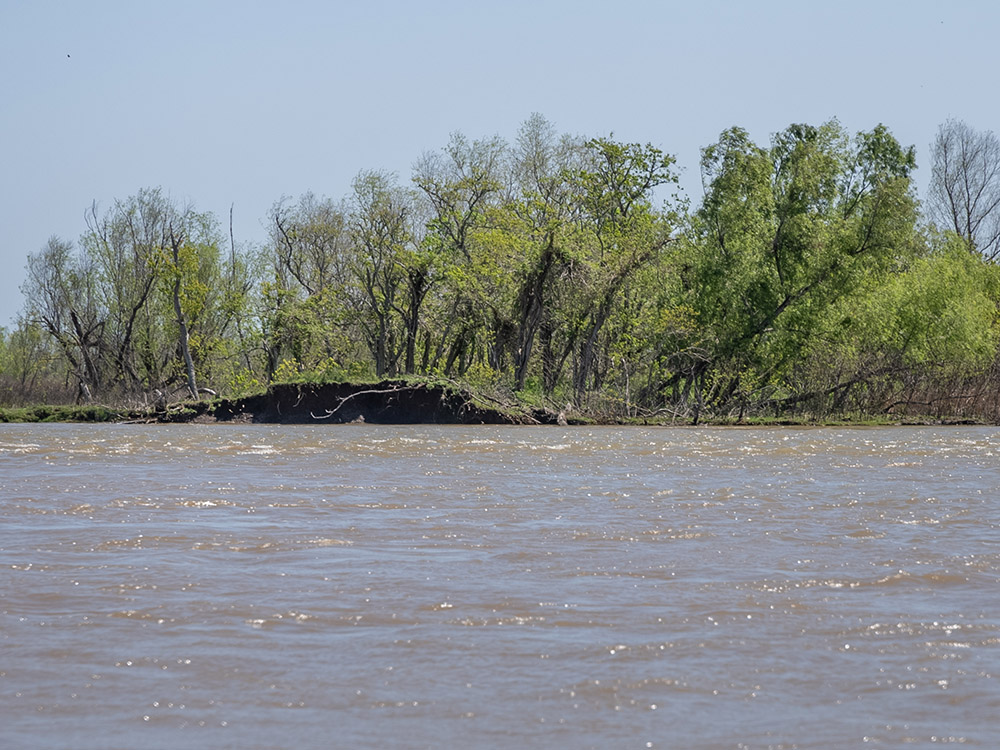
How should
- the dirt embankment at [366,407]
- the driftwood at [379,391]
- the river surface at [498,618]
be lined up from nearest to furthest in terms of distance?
the river surface at [498,618]
the dirt embankment at [366,407]
the driftwood at [379,391]

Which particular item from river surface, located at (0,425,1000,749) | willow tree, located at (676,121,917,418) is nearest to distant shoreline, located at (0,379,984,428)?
willow tree, located at (676,121,917,418)

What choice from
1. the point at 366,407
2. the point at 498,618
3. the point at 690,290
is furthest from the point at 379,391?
the point at 498,618

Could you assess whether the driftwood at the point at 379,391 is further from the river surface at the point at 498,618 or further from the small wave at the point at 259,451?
the river surface at the point at 498,618

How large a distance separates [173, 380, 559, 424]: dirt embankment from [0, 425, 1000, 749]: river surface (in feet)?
74.6

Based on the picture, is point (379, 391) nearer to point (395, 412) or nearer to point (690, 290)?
point (395, 412)

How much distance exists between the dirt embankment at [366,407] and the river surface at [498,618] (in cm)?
2274

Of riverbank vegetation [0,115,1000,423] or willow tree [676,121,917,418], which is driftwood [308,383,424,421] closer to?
riverbank vegetation [0,115,1000,423]

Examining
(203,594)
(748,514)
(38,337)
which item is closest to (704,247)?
(748,514)

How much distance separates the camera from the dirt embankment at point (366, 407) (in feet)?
113

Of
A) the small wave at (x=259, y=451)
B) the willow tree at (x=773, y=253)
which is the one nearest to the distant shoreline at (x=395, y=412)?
the willow tree at (x=773, y=253)

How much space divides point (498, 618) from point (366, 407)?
100 feet

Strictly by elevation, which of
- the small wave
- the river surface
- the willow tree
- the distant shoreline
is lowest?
the river surface

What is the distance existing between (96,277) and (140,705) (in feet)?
185

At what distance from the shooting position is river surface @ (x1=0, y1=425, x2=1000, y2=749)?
374cm
